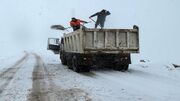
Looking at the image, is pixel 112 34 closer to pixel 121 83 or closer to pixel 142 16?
pixel 121 83

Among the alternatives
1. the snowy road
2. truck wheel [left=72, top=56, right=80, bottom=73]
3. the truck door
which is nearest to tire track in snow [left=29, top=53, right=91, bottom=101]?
the snowy road

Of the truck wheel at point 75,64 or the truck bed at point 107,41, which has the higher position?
the truck bed at point 107,41

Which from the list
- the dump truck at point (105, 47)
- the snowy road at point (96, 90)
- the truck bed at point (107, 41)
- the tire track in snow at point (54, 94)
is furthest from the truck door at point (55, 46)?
the tire track in snow at point (54, 94)

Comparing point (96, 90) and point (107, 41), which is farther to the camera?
point (107, 41)

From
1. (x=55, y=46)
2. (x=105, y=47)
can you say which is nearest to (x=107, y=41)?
(x=105, y=47)

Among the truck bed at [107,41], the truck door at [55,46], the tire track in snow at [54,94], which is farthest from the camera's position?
the truck door at [55,46]

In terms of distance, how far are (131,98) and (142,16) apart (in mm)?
33105

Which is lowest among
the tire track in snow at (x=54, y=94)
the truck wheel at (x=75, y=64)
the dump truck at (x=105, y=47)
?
the tire track in snow at (x=54, y=94)

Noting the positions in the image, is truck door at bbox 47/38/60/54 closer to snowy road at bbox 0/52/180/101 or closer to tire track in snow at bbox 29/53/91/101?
snowy road at bbox 0/52/180/101

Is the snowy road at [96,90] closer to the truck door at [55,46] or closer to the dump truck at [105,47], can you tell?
the dump truck at [105,47]

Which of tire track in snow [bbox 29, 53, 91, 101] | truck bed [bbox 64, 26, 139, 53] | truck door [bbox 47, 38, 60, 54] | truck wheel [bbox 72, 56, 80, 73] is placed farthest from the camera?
truck door [bbox 47, 38, 60, 54]

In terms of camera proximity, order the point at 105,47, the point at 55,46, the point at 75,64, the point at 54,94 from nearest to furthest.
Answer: the point at 54,94 < the point at 105,47 < the point at 75,64 < the point at 55,46

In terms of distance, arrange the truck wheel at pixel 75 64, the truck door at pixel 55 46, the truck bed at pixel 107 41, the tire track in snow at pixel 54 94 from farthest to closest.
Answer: the truck door at pixel 55 46 → the truck wheel at pixel 75 64 → the truck bed at pixel 107 41 → the tire track in snow at pixel 54 94

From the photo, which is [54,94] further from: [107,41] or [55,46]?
[55,46]
